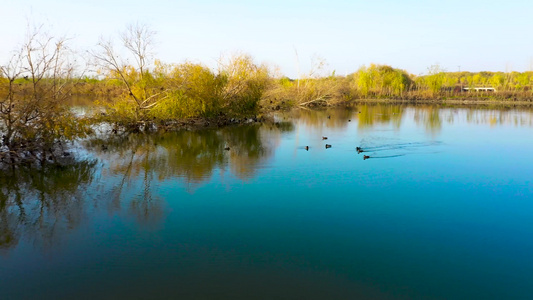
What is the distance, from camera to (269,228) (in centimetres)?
796

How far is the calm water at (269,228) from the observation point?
5.83 metres

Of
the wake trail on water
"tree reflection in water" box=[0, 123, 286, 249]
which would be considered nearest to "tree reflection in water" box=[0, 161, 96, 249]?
"tree reflection in water" box=[0, 123, 286, 249]

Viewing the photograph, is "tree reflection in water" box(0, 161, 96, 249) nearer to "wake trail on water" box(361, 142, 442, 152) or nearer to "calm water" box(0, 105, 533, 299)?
"calm water" box(0, 105, 533, 299)

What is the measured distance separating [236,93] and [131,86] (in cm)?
791

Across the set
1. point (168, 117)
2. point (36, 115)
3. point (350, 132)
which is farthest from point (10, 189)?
point (350, 132)

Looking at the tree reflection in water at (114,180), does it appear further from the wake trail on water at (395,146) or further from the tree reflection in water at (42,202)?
the wake trail on water at (395,146)

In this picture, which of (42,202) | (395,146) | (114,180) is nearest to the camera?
(42,202)

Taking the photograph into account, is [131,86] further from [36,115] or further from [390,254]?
[390,254]

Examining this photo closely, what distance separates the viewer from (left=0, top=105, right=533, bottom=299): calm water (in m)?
5.83

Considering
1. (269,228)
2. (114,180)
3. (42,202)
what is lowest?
(269,228)

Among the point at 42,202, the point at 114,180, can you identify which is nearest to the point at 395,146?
the point at 114,180

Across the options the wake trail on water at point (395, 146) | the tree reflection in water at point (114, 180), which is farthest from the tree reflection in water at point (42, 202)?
the wake trail on water at point (395, 146)

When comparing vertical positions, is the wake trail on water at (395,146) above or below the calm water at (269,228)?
above

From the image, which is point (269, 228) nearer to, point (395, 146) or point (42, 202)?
point (42, 202)
